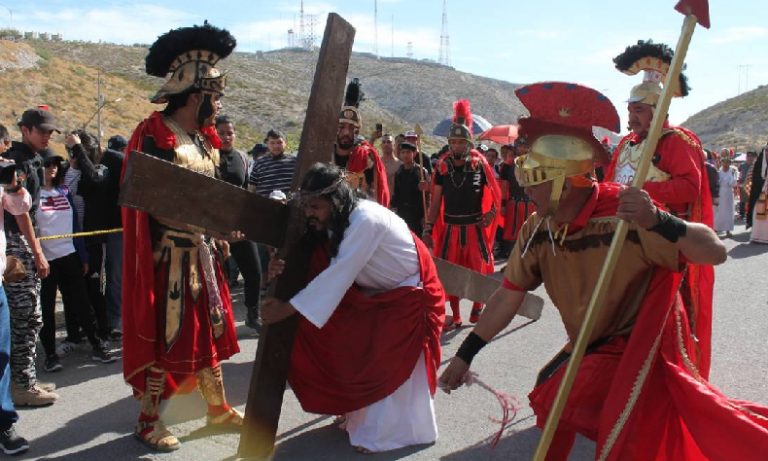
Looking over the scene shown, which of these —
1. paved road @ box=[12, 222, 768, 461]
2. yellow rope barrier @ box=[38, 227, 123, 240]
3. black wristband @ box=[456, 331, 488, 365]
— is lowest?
paved road @ box=[12, 222, 768, 461]

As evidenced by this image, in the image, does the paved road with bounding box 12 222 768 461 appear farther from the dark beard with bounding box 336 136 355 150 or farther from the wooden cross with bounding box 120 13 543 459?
the dark beard with bounding box 336 136 355 150

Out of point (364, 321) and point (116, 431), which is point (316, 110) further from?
point (116, 431)

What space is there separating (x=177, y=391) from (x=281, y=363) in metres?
0.91

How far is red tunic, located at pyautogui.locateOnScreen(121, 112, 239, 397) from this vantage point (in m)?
3.94

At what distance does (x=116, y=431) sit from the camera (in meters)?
4.36

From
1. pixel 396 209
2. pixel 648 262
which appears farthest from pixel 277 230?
pixel 396 209

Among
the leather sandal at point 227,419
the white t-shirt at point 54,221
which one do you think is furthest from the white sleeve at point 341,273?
the white t-shirt at point 54,221

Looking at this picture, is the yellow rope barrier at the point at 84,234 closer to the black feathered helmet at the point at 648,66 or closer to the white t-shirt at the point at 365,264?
the white t-shirt at the point at 365,264

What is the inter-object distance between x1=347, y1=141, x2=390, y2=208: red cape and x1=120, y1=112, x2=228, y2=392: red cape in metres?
2.86

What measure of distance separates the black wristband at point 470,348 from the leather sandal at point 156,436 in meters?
2.00

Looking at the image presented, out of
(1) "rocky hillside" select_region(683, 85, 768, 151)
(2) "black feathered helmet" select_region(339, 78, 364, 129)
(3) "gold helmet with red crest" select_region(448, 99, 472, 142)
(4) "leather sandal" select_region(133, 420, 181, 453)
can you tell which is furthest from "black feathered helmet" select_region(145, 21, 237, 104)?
(1) "rocky hillside" select_region(683, 85, 768, 151)

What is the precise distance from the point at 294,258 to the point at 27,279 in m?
2.28

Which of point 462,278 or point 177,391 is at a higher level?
point 462,278

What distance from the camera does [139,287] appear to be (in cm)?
397
